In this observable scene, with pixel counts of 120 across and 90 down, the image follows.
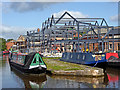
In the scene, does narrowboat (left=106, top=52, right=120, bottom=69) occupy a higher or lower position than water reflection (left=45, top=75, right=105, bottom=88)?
higher

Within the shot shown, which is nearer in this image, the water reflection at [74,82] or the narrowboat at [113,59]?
the water reflection at [74,82]

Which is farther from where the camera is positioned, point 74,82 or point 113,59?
point 113,59

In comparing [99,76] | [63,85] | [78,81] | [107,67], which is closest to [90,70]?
[99,76]

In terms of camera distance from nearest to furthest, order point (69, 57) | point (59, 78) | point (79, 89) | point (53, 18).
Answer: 1. point (79, 89)
2. point (59, 78)
3. point (69, 57)
4. point (53, 18)

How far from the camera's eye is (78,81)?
15891mm

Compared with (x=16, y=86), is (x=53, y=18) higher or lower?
higher

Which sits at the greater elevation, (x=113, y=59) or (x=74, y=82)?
(x=113, y=59)

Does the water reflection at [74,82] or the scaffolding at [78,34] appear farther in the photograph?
the scaffolding at [78,34]

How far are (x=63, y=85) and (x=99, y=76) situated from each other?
13.5 ft

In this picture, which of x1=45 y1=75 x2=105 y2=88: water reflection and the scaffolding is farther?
the scaffolding

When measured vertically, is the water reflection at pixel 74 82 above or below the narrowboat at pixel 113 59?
below

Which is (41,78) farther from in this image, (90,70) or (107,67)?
(107,67)

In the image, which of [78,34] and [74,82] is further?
[78,34]

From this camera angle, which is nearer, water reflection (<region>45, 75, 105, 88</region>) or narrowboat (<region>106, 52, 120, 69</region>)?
water reflection (<region>45, 75, 105, 88</region>)
